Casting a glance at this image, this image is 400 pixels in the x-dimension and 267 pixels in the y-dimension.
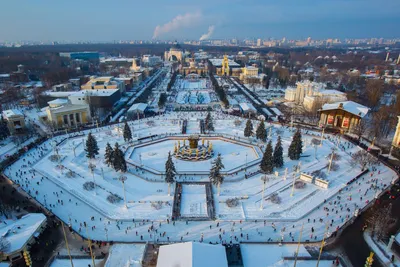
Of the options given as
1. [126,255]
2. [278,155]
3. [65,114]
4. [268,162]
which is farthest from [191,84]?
[126,255]

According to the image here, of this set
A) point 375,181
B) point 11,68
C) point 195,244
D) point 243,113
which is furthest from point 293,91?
point 11,68

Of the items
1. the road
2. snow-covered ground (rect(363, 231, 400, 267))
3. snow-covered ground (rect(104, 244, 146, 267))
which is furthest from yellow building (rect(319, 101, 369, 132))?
snow-covered ground (rect(104, 244, 146, 267))

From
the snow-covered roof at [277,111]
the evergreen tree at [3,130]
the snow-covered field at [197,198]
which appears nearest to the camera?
the snow-covered field at [197,198]

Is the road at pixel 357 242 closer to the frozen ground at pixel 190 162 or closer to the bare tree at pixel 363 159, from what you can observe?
the bare tree at pixel 363 159

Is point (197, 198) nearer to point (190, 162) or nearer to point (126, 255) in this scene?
point (190, 162)

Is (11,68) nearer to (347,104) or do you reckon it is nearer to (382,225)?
(347,104)

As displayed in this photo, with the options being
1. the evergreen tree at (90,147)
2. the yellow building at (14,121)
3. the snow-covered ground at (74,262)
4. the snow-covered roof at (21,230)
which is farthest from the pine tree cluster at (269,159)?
the yellow building at (14,121)
